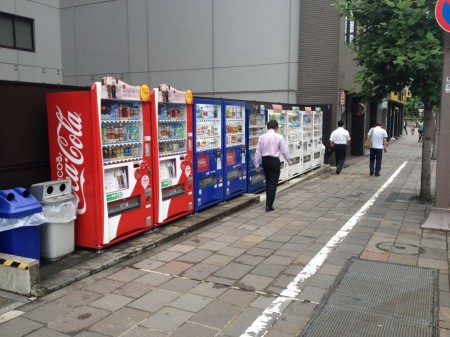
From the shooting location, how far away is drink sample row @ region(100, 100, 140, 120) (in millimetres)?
5590

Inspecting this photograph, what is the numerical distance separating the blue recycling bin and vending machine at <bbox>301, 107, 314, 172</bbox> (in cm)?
986

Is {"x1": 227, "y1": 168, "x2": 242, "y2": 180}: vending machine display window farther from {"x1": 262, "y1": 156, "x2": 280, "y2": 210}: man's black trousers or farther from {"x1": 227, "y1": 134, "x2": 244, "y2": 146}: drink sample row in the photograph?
{"x1": 262, "y1": 156, "x2": 280, "y2": 210}: man's black trousers

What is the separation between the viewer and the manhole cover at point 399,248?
5957 millimetres

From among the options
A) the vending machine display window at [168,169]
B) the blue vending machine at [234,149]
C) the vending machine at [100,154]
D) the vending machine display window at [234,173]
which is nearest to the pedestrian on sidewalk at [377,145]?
the blue vending machine at [234,149]

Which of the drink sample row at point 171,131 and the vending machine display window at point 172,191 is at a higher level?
the drink sample row at point 171,131

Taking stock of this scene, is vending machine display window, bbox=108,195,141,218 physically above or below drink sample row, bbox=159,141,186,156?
below

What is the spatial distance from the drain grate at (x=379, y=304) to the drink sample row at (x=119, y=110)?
3616 millimetres

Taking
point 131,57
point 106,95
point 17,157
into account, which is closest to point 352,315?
point 106,95

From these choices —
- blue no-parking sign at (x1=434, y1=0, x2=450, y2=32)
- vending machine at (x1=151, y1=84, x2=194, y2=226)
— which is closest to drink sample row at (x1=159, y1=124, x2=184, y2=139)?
vending machine at (x1=151, y1=84, x2=194, y2=226)

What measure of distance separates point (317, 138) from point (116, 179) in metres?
10.5

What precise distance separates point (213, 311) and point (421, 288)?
2375mm

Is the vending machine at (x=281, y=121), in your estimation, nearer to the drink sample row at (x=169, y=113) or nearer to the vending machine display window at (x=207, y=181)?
the vending machine display window at (x=207, y=181)

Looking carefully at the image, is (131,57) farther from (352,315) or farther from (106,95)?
(352,315)

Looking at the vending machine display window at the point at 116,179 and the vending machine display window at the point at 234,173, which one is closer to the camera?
the vending machine display window at the point at 116,179
